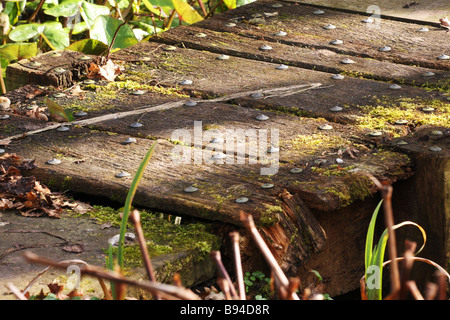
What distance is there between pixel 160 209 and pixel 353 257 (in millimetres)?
639

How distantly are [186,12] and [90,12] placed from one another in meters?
0.55

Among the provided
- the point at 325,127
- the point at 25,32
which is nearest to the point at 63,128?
the point at 325,127

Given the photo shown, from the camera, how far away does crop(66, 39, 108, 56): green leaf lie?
11.7 feet

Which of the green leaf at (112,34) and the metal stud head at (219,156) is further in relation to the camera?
the green leaf at (112,34)

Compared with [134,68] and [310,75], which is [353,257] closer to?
[310,75]

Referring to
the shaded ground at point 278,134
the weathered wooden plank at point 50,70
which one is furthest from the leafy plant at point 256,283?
the weathered wooden plank at point 50,70

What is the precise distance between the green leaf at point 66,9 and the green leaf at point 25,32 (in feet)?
0.33

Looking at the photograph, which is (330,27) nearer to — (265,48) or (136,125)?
(265,48)

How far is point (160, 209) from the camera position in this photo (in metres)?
2.00

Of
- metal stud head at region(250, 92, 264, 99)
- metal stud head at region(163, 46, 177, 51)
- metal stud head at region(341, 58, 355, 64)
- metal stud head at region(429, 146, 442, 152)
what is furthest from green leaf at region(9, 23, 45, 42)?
metal stud head at region(429, 146, 442, 152)

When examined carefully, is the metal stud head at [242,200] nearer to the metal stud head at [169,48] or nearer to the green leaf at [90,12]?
the metal stud head at [169,48]

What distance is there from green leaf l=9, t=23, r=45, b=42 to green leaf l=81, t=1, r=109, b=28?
0.24 meters

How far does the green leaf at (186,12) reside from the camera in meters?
3.80
